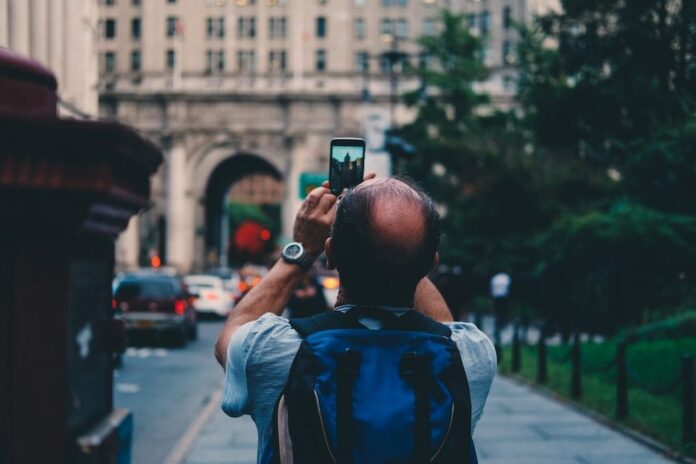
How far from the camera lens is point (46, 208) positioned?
13.7 feet

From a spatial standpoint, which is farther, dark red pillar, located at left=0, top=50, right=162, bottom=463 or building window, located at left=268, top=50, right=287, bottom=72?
building window, located at left=268, top=50, right=287, bottom=72

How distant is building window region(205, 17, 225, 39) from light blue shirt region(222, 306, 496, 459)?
71.3 meters

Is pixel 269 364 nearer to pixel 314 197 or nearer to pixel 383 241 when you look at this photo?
Result: pixel 383 241

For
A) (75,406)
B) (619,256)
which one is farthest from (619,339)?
(75,406)

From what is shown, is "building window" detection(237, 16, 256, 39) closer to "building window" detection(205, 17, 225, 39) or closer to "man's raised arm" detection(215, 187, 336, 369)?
"building window" detection(205, 17, 225, 39)

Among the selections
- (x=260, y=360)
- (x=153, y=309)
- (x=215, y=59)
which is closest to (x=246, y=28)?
(x=215, y=59)

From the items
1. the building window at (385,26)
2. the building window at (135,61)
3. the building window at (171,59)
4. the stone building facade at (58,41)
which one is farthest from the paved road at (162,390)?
the building window at (385,26)

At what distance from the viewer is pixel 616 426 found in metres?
10.6

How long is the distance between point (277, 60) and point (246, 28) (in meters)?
3.33

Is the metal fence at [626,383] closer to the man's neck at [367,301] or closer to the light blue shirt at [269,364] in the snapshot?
the light blue shirt at [269,364]

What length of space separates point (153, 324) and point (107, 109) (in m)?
47.9

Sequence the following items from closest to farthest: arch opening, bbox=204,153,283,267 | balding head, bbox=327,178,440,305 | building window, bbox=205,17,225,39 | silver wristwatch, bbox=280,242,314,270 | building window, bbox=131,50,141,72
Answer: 1. balding head, bbox=327,178,440,305
2. silver wristwatch, bbox=280,242,314,270
3. building window, bbox=131,50,141,72
4. arch opening, bbox=204,153,283,267
5. building window, bbox=205,17,225,39

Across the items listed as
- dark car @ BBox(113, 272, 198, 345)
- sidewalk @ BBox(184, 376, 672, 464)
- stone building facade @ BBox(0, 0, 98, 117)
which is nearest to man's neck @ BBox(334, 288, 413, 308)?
sidewalk @ BBox(184, 376, 672, 464)

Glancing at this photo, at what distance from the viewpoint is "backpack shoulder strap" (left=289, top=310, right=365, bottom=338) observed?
2.43 m
